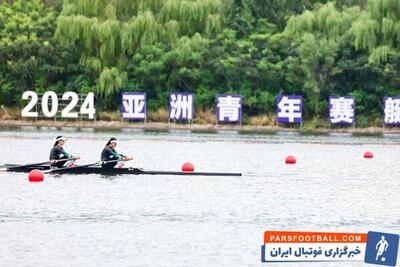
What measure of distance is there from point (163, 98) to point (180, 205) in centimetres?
3350

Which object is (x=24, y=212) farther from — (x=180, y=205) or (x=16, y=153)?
(x=16, y=153)

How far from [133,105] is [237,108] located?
215 inches

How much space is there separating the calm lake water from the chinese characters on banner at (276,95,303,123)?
10538 mm

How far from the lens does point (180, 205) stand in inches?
1169

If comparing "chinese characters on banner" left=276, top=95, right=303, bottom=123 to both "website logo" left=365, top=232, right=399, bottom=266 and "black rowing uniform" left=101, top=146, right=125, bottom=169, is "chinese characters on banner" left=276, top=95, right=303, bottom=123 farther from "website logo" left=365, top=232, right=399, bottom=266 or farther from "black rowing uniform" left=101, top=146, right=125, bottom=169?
"website logo" left=365, top=232, right=399, bottom=266

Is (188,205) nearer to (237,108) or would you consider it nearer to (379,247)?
(379,247)

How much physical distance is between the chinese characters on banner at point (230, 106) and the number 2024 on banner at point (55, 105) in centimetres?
672

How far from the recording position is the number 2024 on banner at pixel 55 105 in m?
62.6

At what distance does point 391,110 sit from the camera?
2350 inches

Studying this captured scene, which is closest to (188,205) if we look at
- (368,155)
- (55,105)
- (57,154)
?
(57,154)

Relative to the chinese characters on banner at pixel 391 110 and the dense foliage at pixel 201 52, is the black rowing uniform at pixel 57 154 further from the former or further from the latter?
the chinese characters on banner at pixel 391 110

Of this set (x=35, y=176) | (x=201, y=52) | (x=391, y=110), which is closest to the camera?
(x=35, y=176)

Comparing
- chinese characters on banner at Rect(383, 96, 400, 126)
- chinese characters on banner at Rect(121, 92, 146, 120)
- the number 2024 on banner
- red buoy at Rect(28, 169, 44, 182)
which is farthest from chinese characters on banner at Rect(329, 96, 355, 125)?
red buoy at Rect(28, 169, 44, 182)

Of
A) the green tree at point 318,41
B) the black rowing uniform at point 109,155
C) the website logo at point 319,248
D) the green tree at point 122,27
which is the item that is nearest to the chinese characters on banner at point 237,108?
the green tree at point 318,41
